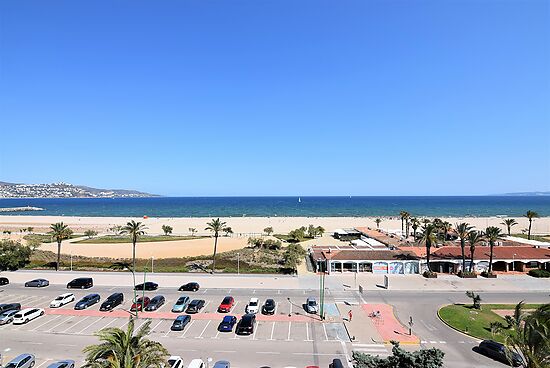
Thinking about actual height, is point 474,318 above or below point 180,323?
below

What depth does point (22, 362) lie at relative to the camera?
79.3 ft

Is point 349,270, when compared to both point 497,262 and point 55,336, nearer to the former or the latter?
point 497,262

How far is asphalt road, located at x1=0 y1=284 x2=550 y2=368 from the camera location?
90.0 feet

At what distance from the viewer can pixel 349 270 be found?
5619cm

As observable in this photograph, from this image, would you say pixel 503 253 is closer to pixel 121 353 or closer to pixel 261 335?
pixel 261 335

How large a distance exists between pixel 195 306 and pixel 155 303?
4.71 metres

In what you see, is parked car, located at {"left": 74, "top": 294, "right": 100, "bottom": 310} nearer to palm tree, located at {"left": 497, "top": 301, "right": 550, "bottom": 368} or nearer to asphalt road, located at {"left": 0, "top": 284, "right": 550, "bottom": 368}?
asphalt road, located at {"left": 0, "top": 284, "right": 550, "bottom": 368}

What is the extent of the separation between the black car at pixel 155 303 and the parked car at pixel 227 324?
9.29 metres

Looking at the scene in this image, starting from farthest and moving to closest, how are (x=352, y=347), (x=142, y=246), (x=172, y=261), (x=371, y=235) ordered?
(x=371, y=235) < (x=142, y=246) < (x=172, y=261) < (x=352, y=347)

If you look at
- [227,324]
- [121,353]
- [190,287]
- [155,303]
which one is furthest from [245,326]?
[121,353]

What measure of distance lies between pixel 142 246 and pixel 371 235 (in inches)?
2206

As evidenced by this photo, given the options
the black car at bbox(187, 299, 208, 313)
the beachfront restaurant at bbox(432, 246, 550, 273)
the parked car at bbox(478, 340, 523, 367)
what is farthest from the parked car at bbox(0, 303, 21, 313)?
the beachfront restaurant at bbox(432, 246, 550, 273)

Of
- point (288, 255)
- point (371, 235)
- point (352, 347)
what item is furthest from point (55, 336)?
point (371, 235)

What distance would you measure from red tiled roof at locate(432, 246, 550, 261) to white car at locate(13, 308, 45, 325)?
55190 millimetres
